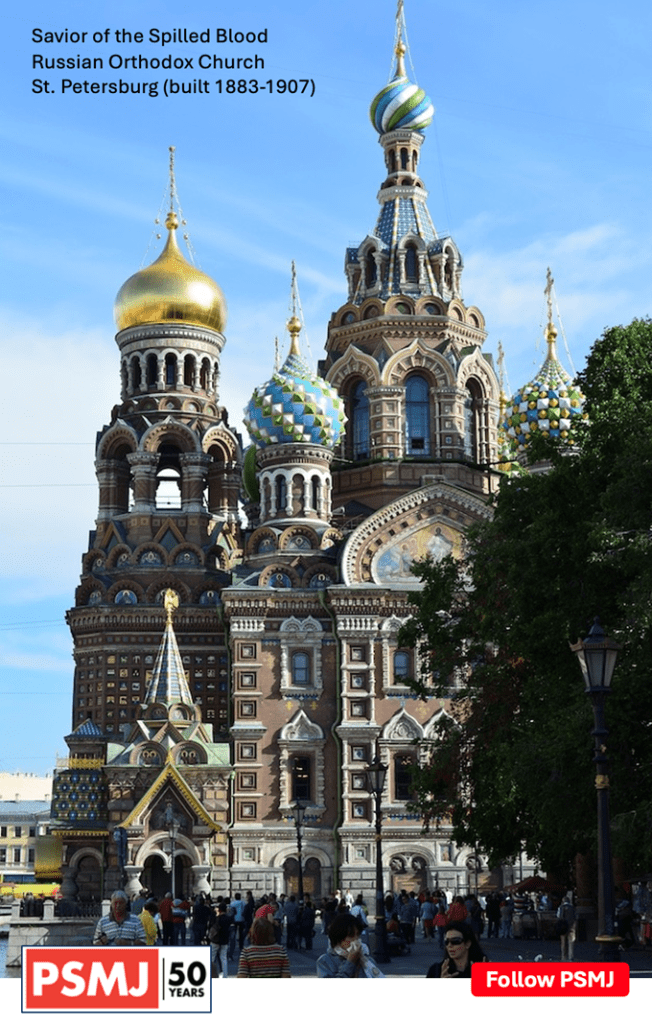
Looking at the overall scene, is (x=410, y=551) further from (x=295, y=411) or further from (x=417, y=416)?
Answer: (x=417, y=416)

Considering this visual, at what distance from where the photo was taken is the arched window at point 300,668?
47.8 meters

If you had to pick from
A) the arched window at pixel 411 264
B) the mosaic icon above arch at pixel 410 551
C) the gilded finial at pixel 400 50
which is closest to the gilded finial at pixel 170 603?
the mosaic icon above arch at pixel 410 551

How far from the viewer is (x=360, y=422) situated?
54.5 m


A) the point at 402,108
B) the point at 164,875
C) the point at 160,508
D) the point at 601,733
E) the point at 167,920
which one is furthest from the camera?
the point at 402,108

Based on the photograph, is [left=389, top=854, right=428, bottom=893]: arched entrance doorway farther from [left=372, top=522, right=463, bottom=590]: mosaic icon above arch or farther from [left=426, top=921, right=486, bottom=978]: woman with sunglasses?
[left=426, top=921, right=486, bottom=978]: woman with sunglasses

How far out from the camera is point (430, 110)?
190 ft

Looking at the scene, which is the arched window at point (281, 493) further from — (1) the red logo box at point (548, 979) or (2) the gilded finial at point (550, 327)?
(1) the red logo box at point (548, 979)

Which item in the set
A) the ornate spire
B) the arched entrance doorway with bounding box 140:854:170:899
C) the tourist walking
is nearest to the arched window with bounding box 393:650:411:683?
the ornate spire

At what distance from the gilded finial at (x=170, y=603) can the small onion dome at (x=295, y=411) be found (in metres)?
5.44

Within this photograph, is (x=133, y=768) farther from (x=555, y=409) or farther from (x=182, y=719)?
(x=555, y=409)

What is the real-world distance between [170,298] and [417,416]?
9.38 meters

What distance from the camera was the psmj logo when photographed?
979 cm

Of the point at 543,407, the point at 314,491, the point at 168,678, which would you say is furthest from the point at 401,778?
the point at 543,407

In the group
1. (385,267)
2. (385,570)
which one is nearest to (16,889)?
(385,570)
